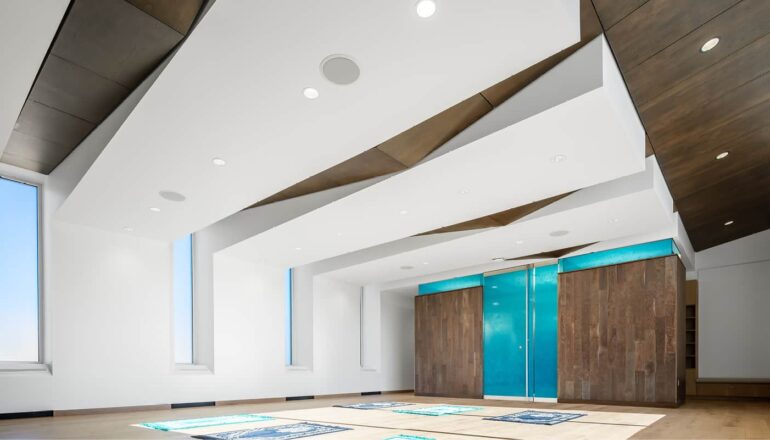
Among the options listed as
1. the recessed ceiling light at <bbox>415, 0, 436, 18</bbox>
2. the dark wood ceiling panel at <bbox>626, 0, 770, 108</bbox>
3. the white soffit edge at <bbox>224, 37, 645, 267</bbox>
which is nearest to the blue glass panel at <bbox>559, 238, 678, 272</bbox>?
the white soffit edge at <bbox>224, 37, 645, 267</bbox>

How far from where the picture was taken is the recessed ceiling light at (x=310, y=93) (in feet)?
14.1

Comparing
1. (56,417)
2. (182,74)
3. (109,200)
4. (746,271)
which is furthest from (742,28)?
(56,417)

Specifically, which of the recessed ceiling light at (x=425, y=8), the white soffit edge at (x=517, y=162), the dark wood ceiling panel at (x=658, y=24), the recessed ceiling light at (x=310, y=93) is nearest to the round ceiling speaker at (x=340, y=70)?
the recessed ceiling light at (x=310, y=93)

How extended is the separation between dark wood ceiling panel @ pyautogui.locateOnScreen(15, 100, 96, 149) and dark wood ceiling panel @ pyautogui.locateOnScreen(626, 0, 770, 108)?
6074mm

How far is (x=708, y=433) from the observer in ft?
18.0

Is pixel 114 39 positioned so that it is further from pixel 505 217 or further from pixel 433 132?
pixel 505 217

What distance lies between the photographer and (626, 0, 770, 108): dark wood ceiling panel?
4.45 metres

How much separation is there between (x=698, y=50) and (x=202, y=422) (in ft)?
23.1

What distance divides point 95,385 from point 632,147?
8448mm

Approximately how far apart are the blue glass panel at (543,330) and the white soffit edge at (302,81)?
22.0 feet

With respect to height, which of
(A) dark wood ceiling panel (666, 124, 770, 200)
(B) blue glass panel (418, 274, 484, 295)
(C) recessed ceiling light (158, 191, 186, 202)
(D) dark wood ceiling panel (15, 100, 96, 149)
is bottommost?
(B) blue glass panel (418, 274, 484, 295)

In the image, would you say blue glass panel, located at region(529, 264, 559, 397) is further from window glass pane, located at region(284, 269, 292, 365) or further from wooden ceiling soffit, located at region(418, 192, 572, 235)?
window glass pane, located at region(284, 269, 292, 365)

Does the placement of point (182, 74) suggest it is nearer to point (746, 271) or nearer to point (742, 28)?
point (742, 28)

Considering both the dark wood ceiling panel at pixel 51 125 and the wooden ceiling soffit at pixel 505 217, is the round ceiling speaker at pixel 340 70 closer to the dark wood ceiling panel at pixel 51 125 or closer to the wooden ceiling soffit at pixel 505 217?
the dark wood ceiling panel at pixel 51 125
